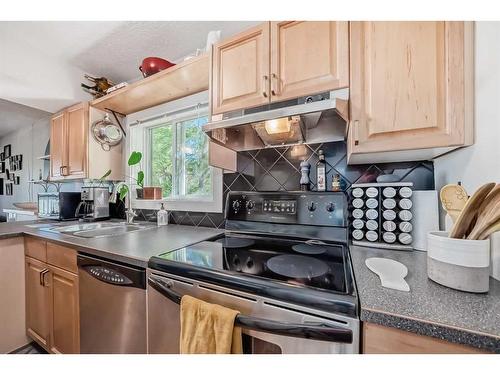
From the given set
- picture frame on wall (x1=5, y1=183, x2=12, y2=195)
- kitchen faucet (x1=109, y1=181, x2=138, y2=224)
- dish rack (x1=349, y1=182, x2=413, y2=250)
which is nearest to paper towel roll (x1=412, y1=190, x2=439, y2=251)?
dish rack (x1=349, y1=182, x2=413, y2=250)

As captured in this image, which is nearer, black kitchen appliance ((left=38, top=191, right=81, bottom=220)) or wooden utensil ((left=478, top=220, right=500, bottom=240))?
wooden utensil ((left=478, top=220, right=500, bottom=240))

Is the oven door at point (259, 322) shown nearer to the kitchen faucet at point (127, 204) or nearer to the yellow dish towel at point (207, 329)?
the yellow dish towel at point (207, 329)

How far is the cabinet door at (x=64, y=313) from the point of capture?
3.77 feet

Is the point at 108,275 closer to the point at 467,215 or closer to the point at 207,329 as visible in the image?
the point at 207,329

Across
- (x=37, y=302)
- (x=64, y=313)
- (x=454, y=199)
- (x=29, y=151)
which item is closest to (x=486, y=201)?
(x=454, y=199)

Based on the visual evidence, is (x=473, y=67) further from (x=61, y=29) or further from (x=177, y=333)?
(x=61, y=29)

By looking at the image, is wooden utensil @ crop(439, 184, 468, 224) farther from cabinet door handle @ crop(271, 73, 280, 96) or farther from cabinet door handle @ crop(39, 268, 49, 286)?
cabinet door handle @ crop(39, 268, 49, 286)

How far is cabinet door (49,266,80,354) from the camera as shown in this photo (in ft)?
3.77

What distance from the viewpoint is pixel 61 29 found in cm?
149

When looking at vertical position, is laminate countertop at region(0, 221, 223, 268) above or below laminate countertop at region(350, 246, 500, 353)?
below

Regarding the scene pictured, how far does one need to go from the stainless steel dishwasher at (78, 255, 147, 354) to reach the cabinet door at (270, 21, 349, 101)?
3.37 ft

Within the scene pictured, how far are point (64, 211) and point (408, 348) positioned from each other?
2.50 meters
